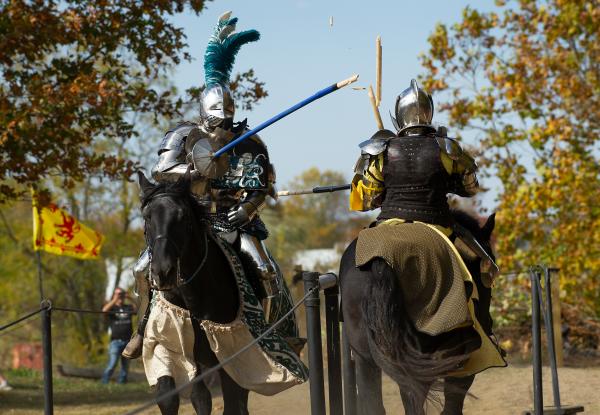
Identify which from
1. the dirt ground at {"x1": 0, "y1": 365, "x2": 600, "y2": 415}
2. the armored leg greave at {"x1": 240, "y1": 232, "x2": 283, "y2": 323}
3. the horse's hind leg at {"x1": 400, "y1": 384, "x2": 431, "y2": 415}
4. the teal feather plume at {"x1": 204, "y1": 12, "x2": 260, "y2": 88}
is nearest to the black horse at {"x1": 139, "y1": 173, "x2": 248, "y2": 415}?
the armored leg greave at {"x1": 240, "y1": 232, "x2": 283, "y2": 323}

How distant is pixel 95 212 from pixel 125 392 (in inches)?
610

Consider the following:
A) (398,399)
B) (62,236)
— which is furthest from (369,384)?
(62,236)

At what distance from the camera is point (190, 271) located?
621cm

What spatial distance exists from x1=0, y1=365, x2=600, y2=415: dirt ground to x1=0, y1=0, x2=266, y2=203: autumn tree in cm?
267

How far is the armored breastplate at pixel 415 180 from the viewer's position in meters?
6.14

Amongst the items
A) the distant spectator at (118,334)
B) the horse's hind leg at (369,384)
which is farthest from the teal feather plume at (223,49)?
the distant spectator at (118,334)

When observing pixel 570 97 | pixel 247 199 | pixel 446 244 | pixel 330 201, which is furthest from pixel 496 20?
pixel 330 201

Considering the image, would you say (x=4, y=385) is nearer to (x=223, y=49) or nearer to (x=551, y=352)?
(x=223, y=49)

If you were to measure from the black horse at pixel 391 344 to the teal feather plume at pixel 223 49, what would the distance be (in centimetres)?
274

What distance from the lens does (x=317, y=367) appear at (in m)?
5.80

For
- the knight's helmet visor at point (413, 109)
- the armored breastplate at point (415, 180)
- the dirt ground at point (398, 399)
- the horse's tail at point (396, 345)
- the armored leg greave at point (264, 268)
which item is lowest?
the dirt ground at point (398, 399)

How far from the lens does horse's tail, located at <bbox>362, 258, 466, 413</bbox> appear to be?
5.59m

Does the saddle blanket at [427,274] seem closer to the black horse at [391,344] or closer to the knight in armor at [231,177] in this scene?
the black horse at [391,344]

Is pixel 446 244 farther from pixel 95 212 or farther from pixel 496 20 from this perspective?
pixel 95 212
